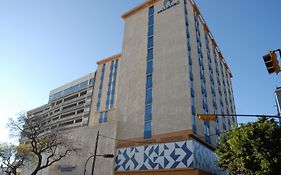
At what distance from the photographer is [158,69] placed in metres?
39.4

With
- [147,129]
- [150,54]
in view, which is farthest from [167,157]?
[150,54]

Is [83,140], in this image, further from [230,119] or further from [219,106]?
[230,119]

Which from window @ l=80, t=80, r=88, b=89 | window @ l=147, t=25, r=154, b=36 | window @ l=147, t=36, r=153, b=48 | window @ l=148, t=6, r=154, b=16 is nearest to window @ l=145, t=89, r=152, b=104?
window @ l=147, t=36, r=153, b=48

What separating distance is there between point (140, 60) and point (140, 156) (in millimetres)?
17486

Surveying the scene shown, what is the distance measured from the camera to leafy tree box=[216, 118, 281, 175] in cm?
2200

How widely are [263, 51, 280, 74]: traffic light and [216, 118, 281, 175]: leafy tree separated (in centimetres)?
1675

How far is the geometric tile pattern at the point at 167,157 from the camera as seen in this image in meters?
30.4

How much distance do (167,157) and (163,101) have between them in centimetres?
866

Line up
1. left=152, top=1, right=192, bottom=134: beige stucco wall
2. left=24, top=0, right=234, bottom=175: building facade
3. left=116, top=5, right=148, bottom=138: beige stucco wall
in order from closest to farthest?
left=24, top=0, right=234, bottom=175: building facade
left=152, top=1, right=192, bottom=134: beige stucco wall
left=116, top=5, right=148, bottom=138: beige stucco wall

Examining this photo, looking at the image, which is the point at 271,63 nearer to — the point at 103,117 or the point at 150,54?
the point at 150,54

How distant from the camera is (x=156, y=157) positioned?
32625 mm

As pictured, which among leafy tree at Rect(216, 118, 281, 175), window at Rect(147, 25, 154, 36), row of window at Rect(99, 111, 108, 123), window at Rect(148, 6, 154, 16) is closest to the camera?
leafy tree at Rect(216, 118, 281, 175)

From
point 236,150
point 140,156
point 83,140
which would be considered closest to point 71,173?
point 83,140

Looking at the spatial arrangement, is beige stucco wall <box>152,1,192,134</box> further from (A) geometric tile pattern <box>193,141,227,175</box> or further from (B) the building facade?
(A) geometric tile pattern <box>193,141,227,175</box>
